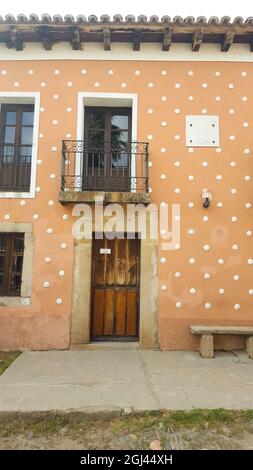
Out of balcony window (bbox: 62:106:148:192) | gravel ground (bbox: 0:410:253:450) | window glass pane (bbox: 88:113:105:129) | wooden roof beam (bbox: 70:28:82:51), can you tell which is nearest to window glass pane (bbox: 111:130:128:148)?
balcony window (bbox: 62:106:148:192)

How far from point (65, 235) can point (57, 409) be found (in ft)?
10.4

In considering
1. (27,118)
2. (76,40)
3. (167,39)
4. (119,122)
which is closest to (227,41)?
(167,39)

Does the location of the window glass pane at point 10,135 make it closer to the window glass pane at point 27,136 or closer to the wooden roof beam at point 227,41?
the window glass pane at point 27,136

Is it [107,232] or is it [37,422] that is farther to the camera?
[107,232]

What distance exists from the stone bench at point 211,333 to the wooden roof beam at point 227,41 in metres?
5.21

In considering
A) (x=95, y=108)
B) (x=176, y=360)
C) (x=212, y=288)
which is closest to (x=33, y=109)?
(x=95, y=108)

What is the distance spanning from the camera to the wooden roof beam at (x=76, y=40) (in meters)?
5.98

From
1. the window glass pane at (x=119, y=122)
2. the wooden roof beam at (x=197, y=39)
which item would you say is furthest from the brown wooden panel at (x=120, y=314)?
the wooden roof beam at (x=197, y=39)

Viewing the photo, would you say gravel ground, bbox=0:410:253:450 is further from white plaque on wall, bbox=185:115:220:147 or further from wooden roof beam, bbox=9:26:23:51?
wooden roof beam, bbox=9:26:23:51

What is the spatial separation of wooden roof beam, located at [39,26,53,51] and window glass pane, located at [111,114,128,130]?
179 cm

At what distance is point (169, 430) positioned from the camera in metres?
3.12

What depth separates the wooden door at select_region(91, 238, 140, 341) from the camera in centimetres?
598

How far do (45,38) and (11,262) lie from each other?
13.9ft
